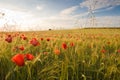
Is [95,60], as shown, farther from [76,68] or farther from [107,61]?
[76,68]

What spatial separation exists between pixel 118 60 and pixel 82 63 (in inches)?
25.7

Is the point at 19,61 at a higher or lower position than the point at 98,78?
higher

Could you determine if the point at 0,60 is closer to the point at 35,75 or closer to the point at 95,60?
the point at 35,75

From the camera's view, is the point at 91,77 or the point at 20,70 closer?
the point at 20,70

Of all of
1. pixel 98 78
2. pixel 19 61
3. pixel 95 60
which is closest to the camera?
pixel 19 61

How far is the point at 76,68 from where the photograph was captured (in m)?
2.28

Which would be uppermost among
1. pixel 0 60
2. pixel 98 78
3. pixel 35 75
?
pixel 0 60

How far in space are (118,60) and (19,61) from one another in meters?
1.67

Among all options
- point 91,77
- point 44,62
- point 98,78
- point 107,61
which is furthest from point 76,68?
point 107,61

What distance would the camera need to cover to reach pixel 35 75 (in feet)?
6.98

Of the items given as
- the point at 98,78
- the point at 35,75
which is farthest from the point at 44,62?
the point at 98,78

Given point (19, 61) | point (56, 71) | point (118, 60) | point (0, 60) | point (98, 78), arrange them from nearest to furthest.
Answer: point (19, 61)
point (56, 71)
point (0, 60)
point (98, 78)
point (118, 60)

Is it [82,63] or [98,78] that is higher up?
[82,63]

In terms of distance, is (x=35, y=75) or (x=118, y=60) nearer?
(x=35, y=75)
